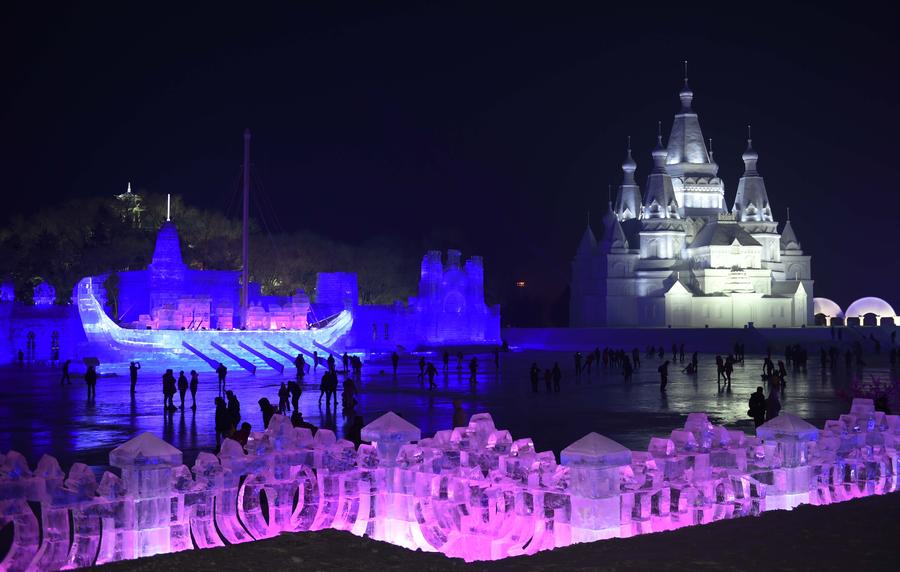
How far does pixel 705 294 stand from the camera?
7238 centimetres

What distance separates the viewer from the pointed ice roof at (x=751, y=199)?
78.8 meters

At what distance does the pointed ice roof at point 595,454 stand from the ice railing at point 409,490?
0.01m

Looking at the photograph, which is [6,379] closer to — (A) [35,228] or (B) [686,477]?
(B) [686,477]

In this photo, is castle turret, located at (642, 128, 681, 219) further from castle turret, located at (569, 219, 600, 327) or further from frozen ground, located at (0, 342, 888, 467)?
frozen ground, located at (0, 342, 888, 467)

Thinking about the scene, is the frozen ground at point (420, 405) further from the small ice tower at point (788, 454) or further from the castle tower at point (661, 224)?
the castle tower at point (661, 224)

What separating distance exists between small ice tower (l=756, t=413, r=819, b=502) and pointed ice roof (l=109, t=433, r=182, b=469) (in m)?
5.29

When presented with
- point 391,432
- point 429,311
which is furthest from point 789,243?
point 391,432

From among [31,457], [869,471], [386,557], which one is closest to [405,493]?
[386,557]

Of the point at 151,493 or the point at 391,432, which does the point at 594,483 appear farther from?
the point at 151,493

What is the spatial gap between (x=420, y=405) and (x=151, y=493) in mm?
17964

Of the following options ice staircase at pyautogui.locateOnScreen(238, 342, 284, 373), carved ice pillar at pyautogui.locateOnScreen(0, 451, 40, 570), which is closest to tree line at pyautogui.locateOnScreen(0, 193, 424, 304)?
ice staircase at pyautogui.locateOnScreen(238, 342, 284, 373)

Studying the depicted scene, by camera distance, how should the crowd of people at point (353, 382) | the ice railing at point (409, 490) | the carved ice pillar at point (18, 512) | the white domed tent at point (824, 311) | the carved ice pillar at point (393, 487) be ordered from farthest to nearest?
the white domed tent at point (824, 311) → the crowd of people at point (353, 382) → the carved ice pillar at point (393, 487) → the ice railing at point (409, 490) → the carved ice pillar at point (18, 512)

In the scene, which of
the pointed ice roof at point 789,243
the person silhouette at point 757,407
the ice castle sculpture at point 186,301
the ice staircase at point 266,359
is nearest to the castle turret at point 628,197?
the pointed ice roof at point 789,243

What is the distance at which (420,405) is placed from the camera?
25641 mm
